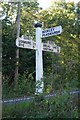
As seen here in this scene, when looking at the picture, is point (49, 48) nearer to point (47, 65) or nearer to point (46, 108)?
point (47, 65)

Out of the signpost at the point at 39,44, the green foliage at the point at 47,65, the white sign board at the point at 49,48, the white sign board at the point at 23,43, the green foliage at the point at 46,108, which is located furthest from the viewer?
the white sign board at the point at 49,48

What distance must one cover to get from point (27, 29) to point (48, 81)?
3.82 meters

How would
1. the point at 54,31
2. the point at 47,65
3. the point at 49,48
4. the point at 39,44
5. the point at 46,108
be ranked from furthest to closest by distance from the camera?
the point at 47,65 → the point at 49,48 → the point at 39,44 → the point at 54,31 → the point at 46,108

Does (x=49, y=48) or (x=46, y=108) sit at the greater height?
(x=49, y=48)

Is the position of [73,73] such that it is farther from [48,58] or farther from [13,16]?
[13,16]

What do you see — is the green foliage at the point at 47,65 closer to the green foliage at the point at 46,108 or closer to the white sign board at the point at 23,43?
the green foliage at the point at 46,108

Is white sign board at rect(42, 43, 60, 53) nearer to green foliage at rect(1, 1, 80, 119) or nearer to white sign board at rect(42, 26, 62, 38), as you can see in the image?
green foliage at rect(1, 1, 80, 119)

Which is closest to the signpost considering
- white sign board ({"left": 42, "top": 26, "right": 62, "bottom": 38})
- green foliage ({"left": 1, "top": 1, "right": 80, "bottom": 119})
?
white sign board ({"left": 42, "top": 26, "right": 62, "bottom": 38})

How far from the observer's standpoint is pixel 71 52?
17.2ft

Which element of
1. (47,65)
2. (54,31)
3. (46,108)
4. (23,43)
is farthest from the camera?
(47,65)

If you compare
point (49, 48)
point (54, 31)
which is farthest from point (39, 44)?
point (54, 31)

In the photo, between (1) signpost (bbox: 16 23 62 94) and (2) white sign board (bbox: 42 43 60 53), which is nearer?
(1) signpost (bbox: 16 23 62 94)

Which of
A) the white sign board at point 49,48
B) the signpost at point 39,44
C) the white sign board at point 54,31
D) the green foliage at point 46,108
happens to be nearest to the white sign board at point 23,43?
the signpost at point 39,44

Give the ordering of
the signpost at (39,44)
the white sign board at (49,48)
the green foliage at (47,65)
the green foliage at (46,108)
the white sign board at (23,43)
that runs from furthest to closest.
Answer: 1. the white sign board at (49,48)
2. the signpost at (39,44)
3. the white sign board at (23,43)
4. the green foliage at (47,65)
5. the green foliage at (46,108)
